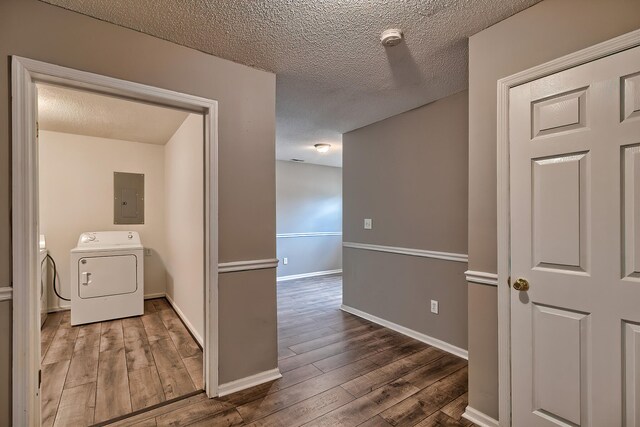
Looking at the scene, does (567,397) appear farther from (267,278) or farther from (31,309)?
(31,309)

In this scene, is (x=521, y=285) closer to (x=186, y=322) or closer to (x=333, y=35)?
(x=333, y=35)

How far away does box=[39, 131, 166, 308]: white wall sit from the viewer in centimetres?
374

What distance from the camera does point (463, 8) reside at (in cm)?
154

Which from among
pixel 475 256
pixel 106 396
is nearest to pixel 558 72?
pixel 475 256

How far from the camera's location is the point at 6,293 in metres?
1.42

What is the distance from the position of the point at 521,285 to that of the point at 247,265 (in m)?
1.66

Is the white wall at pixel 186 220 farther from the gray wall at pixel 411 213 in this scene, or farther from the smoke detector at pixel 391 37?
the gray wall at pixel 411 213

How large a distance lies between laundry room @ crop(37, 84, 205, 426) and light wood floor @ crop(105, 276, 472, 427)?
459mm

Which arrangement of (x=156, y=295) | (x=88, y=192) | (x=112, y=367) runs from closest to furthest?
(x=112, y=367) → (x=88, y=192) → (x=156, y=295)

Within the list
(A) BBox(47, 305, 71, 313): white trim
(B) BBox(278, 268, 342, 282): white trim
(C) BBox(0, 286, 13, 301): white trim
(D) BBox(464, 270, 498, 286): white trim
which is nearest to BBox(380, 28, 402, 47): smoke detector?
(D) BBox(464, 270, 498, 286): white trim

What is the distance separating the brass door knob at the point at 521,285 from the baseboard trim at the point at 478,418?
0.78 meters

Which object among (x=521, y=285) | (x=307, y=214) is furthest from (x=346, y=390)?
(x=307, y=214)

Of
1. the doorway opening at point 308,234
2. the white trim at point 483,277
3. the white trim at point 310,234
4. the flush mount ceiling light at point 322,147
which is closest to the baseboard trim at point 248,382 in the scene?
the white trim at point 483,277

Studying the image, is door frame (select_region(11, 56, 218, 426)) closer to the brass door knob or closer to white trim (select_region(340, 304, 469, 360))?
the brass door knob
